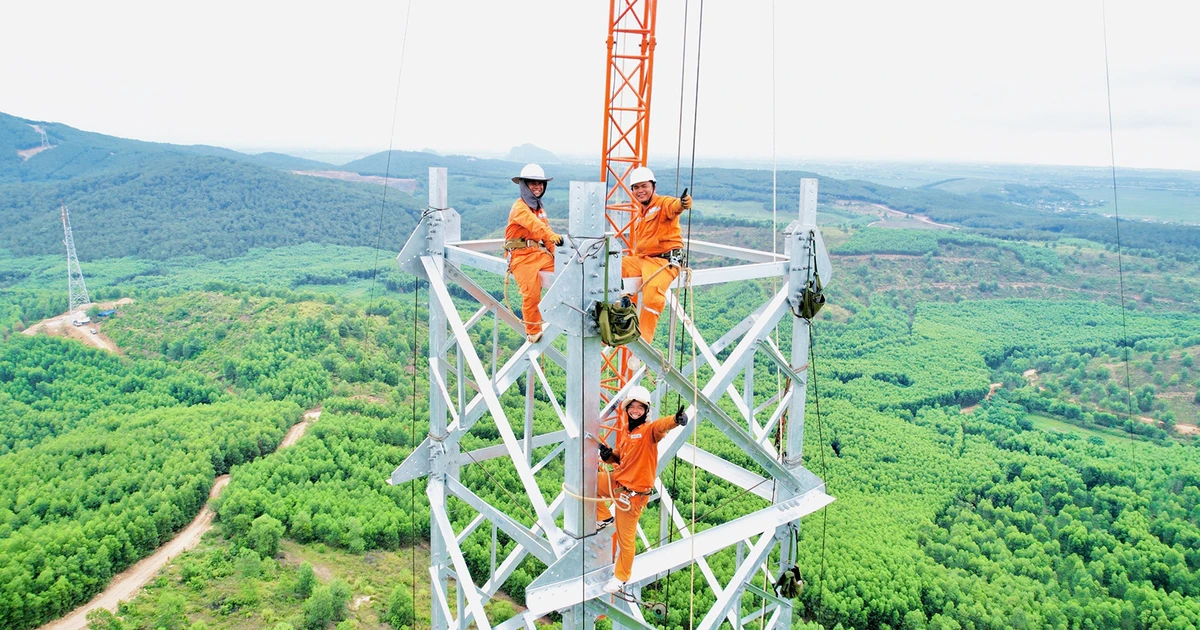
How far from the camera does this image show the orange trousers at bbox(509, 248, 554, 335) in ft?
29.4

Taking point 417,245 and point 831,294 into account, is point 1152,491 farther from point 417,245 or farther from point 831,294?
point 417,245

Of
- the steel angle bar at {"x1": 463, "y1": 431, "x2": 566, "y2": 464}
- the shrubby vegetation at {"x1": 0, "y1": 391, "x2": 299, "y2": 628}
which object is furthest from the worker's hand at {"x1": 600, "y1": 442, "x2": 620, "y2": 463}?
the shrubby vegetation at {"x1": 0, "y1": 391, "x2": 299, "y2": 628}

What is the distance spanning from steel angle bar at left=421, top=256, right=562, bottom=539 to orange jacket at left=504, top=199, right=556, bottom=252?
4.36 ft

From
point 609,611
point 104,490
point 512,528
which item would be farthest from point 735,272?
point 104,490

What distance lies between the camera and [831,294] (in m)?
107

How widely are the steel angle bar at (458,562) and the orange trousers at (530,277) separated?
3210mm

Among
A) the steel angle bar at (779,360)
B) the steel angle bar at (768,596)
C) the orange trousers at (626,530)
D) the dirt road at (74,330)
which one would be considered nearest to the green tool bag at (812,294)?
the steel angle bar at (779,360)

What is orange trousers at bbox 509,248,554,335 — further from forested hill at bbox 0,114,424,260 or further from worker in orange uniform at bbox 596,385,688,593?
forested hill at bbox 0,114,424,260

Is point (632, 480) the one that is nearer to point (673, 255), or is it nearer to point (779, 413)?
point (673, 255)

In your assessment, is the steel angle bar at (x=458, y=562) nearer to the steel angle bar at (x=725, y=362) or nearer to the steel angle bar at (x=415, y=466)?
the steel angle bar at (x=415, y=466)

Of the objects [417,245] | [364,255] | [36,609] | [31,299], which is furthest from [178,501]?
[364,255]

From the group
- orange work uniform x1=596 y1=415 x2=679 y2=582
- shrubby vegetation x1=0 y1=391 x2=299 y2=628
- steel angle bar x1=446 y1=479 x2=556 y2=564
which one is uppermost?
orange work uniform x1=596 y1=415 x2=679 y2=582

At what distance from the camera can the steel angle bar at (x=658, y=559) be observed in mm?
7621

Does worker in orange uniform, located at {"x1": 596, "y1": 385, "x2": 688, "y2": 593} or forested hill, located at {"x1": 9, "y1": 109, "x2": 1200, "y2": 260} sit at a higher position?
forested hill, located at {"x1": 9, "y1": 109, "x2": 1200, "y2": 260}
